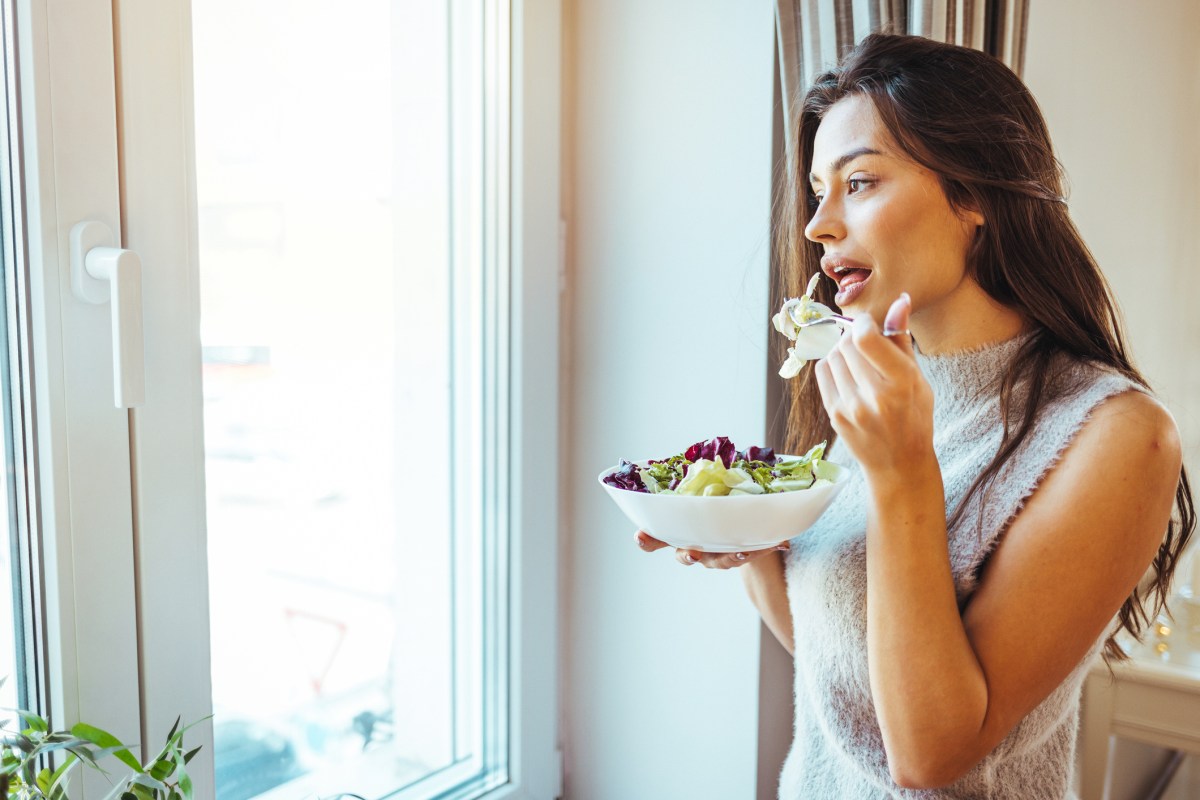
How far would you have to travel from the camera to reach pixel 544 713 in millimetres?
1587

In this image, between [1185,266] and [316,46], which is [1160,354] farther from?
[316,46]

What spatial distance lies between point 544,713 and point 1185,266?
177 cm

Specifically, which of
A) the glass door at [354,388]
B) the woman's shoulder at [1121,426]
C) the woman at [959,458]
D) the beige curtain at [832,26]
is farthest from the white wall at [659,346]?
the woman's shoulder at [1121,426]

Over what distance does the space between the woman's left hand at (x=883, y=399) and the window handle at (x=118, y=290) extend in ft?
2.24

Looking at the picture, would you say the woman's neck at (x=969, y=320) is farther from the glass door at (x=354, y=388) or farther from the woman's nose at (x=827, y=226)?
the glass door at (x=354, y=388)

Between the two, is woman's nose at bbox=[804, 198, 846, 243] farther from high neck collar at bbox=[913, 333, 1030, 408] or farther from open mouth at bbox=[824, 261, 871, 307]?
high neck collar at bbox=[913, 333, 1030, 408]

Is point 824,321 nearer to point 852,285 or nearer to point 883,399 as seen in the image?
point 852,285

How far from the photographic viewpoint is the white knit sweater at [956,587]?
0.83 m

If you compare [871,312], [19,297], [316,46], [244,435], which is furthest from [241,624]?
[871,312]

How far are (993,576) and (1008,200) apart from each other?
0.37 m

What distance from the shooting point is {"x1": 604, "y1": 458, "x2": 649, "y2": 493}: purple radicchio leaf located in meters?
0.90

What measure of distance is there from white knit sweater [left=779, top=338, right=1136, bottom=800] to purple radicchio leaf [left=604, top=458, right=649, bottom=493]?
0.22 meters

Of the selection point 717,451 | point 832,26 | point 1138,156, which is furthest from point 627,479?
point 1138,156

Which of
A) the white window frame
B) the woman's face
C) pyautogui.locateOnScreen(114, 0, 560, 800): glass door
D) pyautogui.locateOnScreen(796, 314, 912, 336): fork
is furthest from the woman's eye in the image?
the white window frame
